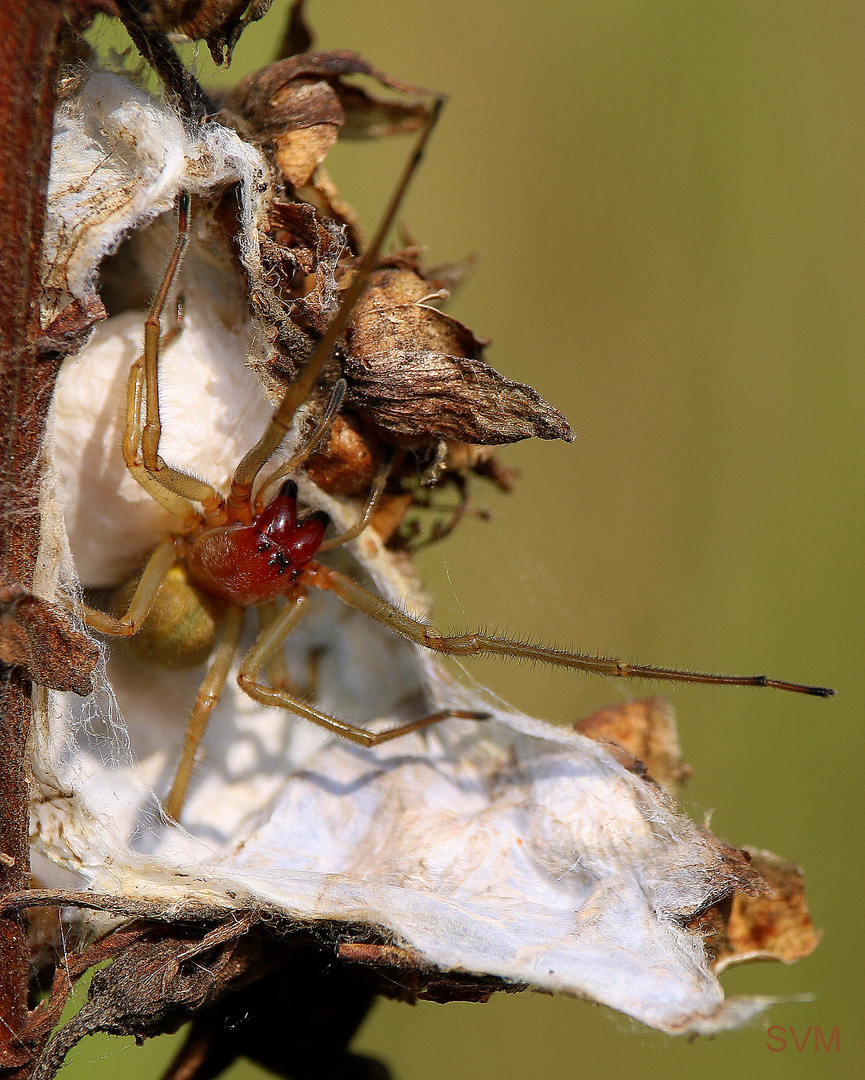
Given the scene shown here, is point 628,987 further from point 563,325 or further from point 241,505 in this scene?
point 563,325

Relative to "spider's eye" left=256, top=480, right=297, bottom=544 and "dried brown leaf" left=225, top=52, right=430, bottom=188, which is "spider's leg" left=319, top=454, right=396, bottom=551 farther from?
"dried brown leaf" left=225, top=52, right=430, bottom=188

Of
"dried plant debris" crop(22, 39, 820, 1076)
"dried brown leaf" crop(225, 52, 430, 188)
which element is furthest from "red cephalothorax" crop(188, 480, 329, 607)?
"dried brown leaf" crop(225, 52, 430, 188)

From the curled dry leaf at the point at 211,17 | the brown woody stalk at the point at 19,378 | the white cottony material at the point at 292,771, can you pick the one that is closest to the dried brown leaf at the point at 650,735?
the white cottony material at the point at 292,771

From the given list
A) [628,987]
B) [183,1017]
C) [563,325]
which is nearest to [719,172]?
[563,325]

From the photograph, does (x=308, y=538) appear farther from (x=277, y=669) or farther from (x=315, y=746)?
(x=315, y=746)

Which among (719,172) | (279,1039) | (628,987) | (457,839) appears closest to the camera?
(628,987)

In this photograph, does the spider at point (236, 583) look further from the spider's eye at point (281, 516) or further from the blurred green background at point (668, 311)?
the blurred green background at point (668, 311)
